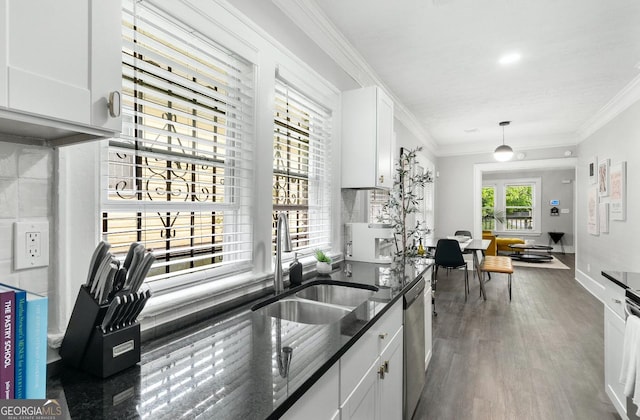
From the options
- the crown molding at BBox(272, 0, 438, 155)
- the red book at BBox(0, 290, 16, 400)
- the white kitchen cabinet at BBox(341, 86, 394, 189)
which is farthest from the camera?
the white kitchen cabinet at BBox(341, 86, 394, 189)

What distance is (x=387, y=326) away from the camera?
5.41 ft

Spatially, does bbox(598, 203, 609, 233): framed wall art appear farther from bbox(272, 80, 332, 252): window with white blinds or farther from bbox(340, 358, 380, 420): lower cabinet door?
bbox(340, 358, 380, 420): lower cabinet door

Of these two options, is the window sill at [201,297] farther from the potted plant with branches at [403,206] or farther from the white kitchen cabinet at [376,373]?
the potted plant with branches at [403,206]

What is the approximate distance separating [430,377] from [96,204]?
2.73 meters

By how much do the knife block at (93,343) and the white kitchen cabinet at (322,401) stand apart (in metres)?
0.49

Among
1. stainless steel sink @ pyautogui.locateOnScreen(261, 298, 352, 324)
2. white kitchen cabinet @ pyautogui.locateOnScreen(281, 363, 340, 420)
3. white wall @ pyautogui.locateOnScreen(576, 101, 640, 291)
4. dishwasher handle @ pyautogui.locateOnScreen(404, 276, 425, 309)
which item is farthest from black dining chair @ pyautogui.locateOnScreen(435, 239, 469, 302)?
white kitchen cabinet @ pyautogui.locateOnScreen(281, 363, 340, 420)

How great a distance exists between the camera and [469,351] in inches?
125

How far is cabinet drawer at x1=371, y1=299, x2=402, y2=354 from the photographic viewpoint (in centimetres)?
153

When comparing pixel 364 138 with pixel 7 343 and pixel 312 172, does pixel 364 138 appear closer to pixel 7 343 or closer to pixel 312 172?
pixel 312 172

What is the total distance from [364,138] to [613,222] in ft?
→ 13.4

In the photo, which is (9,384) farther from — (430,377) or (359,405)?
(430,377)

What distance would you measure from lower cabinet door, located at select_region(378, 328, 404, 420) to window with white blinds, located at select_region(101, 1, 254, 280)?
905 mm

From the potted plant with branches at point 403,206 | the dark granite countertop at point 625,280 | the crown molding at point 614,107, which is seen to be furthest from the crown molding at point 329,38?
the crown molding at point 614,107

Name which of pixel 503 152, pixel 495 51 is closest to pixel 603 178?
pixel 503 152
